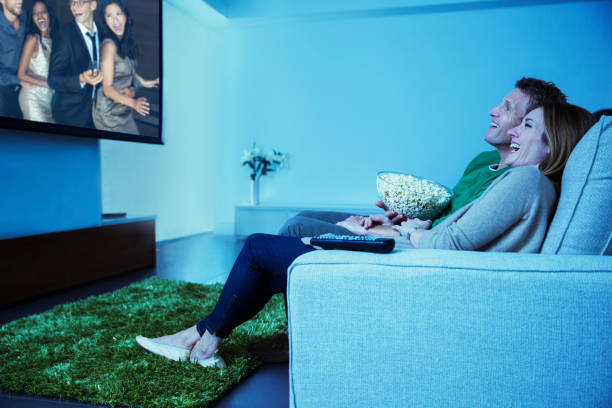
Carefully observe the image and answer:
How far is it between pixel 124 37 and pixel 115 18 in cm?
14

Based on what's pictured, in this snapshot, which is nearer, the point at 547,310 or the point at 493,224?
the point at 547,310

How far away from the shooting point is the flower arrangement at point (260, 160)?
5602 mm

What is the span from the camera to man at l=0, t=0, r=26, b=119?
240 centimetres

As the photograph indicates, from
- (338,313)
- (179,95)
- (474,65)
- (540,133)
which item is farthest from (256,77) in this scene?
(338,313)

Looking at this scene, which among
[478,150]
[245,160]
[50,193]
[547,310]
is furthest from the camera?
[245,160]

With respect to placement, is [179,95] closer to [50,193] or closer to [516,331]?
[50,193]

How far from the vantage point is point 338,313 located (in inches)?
42.0

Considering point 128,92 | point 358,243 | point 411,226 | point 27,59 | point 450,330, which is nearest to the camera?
point 450,330

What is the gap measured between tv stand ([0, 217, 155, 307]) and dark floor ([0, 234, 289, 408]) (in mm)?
68

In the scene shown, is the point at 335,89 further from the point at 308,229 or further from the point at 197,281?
the point at 308,229

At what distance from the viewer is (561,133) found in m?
1.38

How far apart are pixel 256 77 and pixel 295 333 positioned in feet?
17.0

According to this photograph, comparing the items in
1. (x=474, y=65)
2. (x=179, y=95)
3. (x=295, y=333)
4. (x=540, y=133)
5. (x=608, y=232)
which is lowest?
(x=295, y=333)

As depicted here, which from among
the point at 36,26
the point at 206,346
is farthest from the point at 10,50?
the point at 206,346
